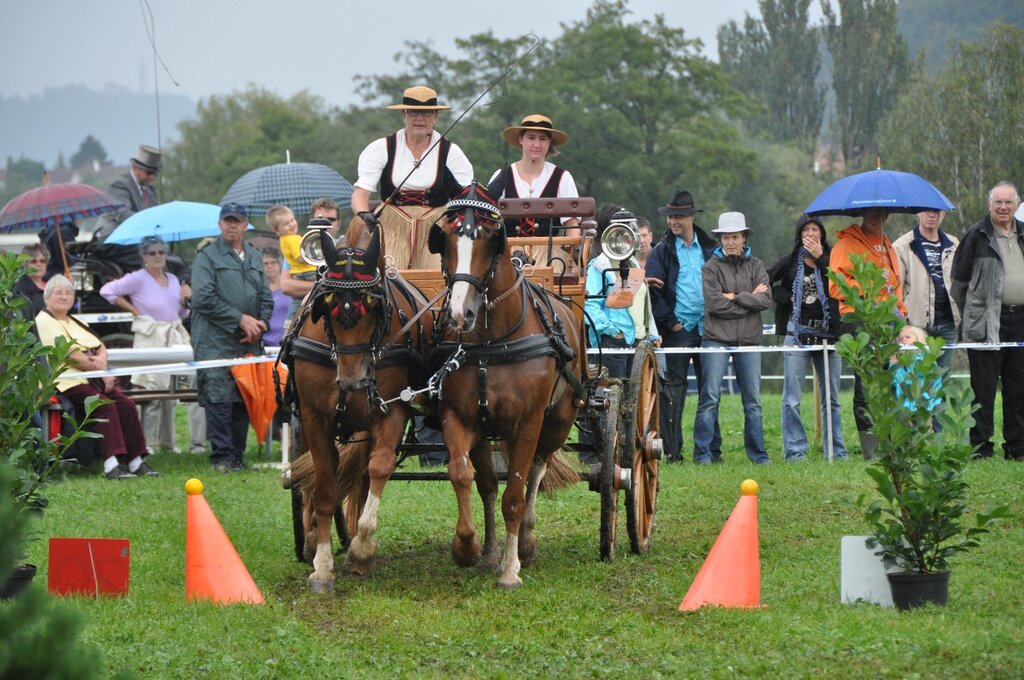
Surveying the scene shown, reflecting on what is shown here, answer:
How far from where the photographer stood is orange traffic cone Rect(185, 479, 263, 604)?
24.6 feet

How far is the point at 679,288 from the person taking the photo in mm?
13727

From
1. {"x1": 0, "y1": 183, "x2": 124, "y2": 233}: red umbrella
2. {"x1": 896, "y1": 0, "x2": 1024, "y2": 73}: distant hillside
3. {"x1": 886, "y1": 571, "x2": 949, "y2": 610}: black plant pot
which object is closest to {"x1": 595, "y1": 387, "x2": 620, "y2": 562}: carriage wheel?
{"x1": 886, "y1": 571, "x2": 949, "y2": 610}: black plant pot

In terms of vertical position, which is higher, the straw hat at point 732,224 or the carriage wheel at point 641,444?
the straw hat at point 732,224

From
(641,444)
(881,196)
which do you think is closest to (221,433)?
(641,444)

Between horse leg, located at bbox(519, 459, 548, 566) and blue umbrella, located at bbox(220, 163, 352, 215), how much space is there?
9038 millimetres

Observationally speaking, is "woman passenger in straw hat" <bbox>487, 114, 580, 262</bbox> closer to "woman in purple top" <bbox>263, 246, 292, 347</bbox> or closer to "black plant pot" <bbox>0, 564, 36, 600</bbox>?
"black plant pot" <bbox>0, 564, 36, 600</bbox>

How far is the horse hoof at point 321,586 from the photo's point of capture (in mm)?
7738

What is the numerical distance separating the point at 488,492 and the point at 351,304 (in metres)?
1.86

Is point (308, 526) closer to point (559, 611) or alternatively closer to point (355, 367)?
point (355, 367)

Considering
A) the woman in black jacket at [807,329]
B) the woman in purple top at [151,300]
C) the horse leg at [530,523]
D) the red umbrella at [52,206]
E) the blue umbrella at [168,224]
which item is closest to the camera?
the horse leg at [530,523]

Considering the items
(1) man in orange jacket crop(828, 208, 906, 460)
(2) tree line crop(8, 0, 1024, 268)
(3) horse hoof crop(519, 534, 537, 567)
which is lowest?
(3) horse hoof crop(519, 534, 537, 567)

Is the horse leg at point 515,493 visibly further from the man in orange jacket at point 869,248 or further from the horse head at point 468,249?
the man in orange jacket at point 869,248

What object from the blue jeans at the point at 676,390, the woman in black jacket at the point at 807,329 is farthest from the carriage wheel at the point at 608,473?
the woman in black jacket at the point at 807,329

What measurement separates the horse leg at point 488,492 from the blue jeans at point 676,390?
4644mm
